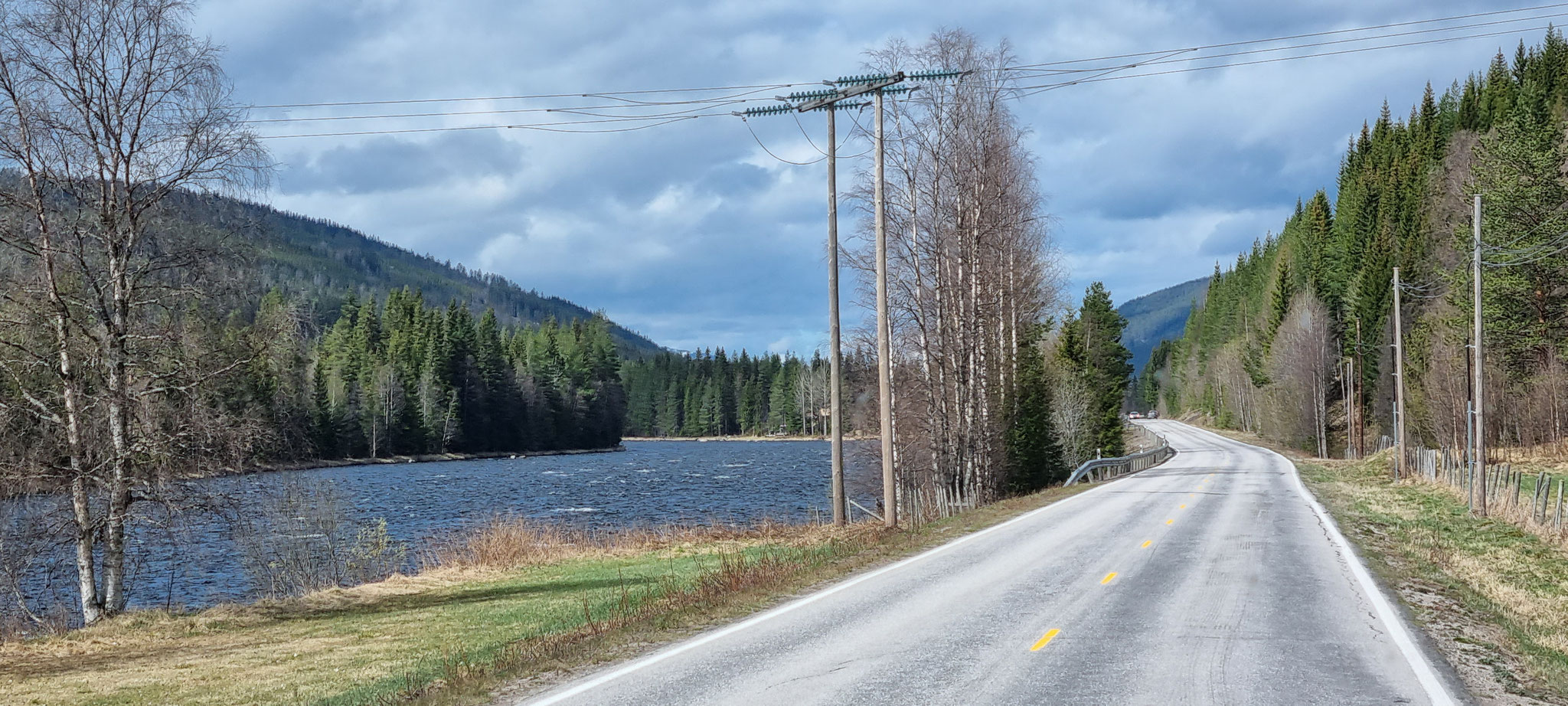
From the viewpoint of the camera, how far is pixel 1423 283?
6303 centimetres

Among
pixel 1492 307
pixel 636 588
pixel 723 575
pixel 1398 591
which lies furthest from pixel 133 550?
pixel 1492 307

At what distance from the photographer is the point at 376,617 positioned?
16.9m

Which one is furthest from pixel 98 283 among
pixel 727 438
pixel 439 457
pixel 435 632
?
pixel 727 438

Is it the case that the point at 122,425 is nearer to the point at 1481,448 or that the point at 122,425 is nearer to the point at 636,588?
the point at 636,588

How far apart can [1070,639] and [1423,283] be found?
216 ft

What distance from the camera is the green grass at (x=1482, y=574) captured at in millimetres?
8727

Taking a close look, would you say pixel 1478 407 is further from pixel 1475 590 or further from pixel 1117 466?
pixel 1117 466

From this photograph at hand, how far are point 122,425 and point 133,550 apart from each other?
13.7 meters

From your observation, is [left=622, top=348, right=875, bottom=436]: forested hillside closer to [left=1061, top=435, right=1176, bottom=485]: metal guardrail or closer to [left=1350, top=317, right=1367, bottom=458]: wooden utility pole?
[left=1350, top=317, right=1367, bottom=458]: wooden utility pole

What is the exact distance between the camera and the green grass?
8.73 metres

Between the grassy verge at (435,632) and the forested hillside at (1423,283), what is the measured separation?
22.9 metres

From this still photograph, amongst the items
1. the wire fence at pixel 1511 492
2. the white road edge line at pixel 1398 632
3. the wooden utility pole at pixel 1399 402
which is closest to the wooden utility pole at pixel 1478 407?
the wire fence at pixel 1511 492

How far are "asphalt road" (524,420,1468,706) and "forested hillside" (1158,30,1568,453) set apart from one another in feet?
64.9

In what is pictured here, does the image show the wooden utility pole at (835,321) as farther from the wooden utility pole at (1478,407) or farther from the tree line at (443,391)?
the tree line at (443,391)
